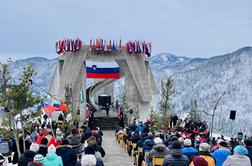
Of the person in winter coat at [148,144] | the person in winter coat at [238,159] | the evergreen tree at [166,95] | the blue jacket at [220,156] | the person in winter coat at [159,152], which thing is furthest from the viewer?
the evergreen tree at [166,95]

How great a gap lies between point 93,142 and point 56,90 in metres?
30.0

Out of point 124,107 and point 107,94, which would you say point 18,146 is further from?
point 107,94

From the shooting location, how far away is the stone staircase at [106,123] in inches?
1569

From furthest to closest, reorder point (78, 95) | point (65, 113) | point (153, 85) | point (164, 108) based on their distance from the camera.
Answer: point (153, 85) → point (78, 95) → point (164, 108) → point (65, 113)

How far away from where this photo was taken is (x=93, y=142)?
10039 millimetres

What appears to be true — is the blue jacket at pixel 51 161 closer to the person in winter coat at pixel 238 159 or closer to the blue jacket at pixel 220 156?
the person in winter coat at pixel 238 159

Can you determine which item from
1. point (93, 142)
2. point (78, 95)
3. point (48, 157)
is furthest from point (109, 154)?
point (78, 95)

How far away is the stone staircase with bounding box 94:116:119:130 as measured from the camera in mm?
39841

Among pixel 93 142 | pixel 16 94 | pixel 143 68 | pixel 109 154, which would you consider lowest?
pixel 109 154

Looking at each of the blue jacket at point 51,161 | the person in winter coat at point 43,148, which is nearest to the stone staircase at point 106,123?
the person in winter coat at point 43,148

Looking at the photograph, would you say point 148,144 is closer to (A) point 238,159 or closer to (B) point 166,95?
(A) point 238,159

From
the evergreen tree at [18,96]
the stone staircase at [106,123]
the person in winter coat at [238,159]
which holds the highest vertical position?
the evergreen tree at [18,96]

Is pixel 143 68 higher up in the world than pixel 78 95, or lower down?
higher up

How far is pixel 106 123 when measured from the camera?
40625mm
